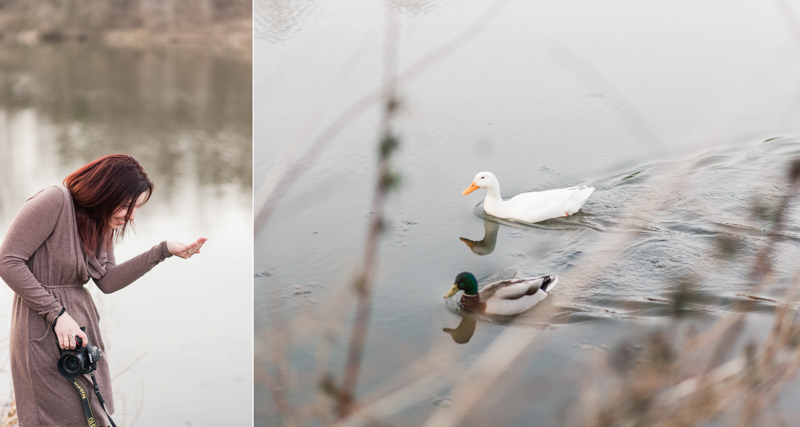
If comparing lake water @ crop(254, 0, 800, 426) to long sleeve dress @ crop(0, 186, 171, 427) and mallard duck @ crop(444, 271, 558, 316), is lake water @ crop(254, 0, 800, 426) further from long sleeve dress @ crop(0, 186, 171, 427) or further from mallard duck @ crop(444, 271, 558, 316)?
long sleeve dress @ crop(0, 186, 171, 427)

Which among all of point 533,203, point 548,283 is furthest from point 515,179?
point 548,283

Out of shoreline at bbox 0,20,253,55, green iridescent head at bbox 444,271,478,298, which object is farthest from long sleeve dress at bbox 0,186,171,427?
shoreline at bbox 0,20,253,55

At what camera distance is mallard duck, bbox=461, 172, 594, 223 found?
482cm

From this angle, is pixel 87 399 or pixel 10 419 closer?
pixel 87 399

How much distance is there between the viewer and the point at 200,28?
1360 centimetres

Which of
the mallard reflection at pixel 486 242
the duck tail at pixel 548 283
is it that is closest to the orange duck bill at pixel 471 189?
the mallard reflection at pixel 486 242

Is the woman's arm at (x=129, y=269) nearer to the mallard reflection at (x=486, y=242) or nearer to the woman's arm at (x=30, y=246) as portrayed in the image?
the woman's arm at (x=30, y=246)

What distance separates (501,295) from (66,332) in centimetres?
245

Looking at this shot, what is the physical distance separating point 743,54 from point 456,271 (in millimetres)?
5515

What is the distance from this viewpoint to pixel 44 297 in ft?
5.43

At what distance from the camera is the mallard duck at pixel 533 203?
4820 millimetres

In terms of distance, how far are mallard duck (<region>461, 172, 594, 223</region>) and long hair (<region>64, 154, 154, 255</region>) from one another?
3413 mm

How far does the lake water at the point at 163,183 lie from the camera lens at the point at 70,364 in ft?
4.92

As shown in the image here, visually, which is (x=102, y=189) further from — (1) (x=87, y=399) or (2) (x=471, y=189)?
(2) (x=471, y=189)
